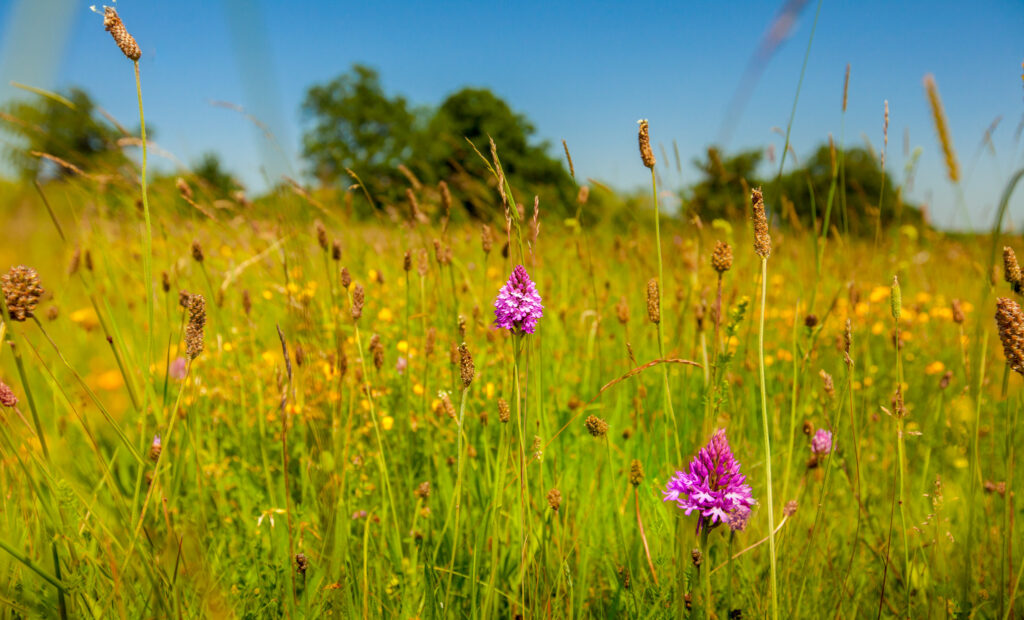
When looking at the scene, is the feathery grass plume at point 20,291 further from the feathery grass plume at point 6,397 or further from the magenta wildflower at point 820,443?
the magenta wildflower at point 820,443

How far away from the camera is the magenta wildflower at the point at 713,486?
3.46 feet

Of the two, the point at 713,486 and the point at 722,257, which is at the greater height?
the point at 722,257

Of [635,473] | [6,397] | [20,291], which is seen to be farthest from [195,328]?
[635,473]

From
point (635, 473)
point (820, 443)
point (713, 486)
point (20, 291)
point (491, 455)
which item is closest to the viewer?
point (20, 291)

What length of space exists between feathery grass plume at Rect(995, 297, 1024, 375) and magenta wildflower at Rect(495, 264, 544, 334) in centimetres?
81

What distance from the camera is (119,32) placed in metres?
1.01

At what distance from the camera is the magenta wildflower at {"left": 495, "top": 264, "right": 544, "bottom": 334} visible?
1.00 meters

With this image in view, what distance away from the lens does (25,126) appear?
67.7 inches

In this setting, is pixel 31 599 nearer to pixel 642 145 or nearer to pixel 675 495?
pixel 675 495

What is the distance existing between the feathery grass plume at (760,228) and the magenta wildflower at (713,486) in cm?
35

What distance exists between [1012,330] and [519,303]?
2.88ft

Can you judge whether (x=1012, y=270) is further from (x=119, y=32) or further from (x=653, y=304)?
(x=119, y=32)

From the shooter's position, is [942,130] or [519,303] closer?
[519,303]

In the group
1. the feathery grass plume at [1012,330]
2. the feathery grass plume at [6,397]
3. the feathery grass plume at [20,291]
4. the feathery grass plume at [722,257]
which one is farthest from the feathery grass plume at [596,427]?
the feathery grass plume at [6,397]
